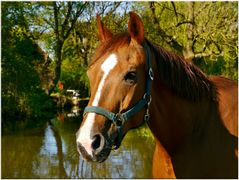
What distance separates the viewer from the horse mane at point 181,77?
2.29 metres

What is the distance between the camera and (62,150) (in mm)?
10086

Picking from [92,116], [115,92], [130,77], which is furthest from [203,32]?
[92,116]

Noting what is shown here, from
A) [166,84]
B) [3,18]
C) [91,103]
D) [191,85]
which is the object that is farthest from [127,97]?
[3,18]

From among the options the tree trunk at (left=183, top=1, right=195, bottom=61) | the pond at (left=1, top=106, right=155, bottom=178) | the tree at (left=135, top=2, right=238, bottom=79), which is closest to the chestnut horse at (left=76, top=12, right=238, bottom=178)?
the pond at (left=1, top=106, right=155, bottom=178)

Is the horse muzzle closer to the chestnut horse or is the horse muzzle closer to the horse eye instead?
the chestnut horse

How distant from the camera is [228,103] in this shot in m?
2.46

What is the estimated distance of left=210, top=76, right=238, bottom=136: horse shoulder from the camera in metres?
2.37

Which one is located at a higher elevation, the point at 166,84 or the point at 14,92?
the point at 166,84

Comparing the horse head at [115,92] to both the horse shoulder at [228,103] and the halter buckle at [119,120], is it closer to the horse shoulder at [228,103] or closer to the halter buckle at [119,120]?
the halter buckle at [119,120]

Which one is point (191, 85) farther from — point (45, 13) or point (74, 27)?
point (45, 13)

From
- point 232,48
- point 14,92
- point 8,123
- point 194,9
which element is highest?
point 194,9

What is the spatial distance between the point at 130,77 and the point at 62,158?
7.55 meters

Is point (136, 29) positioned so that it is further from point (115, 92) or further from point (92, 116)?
point (92, 116)

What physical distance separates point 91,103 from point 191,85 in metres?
0.79
